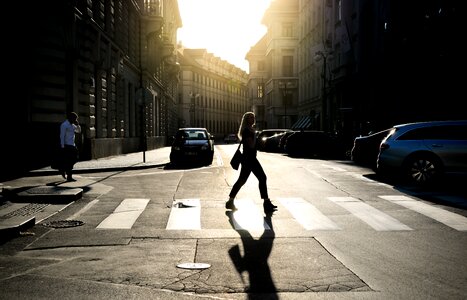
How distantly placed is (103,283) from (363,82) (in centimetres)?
3461

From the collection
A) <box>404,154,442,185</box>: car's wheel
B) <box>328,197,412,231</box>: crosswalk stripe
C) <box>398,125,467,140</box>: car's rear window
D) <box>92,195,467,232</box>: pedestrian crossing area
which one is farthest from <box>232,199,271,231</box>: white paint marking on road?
<box>398,125,467,140</box>: car's rear window

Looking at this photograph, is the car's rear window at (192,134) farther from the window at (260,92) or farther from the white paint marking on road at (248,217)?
the window at (260,92)

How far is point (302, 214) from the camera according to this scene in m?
9.20

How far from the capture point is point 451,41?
2467 centimetres

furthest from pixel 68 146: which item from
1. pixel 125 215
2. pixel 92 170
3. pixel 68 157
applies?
pixel 125 215

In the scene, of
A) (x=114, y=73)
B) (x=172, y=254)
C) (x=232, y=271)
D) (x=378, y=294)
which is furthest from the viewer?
(x=114, y=73)

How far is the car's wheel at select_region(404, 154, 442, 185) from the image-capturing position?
13.5 meters

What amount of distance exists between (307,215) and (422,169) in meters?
5.78

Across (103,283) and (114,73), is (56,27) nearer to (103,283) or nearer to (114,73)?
(114,73)

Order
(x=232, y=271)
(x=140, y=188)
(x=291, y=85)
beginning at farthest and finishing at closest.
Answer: (x=291, y=85) → (x=140, y=188) → (x=232, y=271)

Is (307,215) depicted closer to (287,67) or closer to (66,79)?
(66,79)

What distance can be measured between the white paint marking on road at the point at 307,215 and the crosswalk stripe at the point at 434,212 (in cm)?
169

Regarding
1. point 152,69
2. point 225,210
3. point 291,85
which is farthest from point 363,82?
point 291,85

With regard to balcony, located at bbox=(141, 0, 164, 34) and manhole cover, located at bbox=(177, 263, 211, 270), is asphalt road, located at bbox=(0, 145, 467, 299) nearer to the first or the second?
manhole cover, located at bbox=(177, 263, 211, 270)
